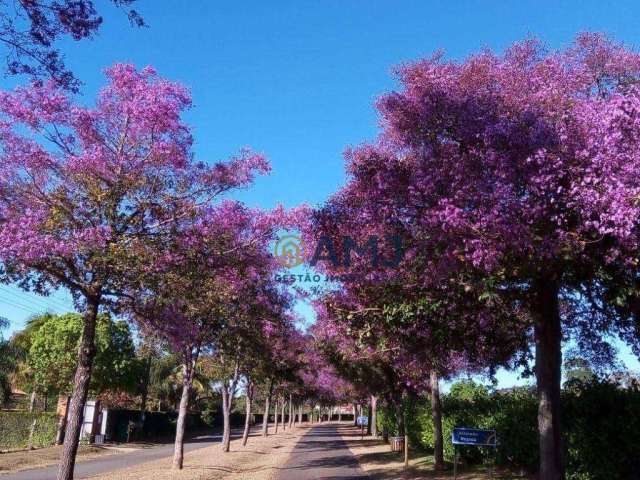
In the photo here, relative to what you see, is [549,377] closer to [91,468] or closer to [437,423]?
[437,423]

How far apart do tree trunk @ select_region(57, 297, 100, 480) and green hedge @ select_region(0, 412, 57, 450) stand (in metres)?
19.0

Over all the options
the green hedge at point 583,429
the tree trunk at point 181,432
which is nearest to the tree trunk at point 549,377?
the green hedge at point 583,429

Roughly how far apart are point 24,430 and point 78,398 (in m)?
Result: 21.7

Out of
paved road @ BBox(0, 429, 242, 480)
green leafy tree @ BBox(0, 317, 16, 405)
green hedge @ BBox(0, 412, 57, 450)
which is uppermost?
green leafy tree @ BBox(0, 317, 16, 405)

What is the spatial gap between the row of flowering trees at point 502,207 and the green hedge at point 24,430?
73.6 feet

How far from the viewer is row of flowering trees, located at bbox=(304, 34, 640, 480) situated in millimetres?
7316

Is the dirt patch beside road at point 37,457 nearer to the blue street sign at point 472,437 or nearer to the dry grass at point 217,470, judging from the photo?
the dry grass at point 217,470

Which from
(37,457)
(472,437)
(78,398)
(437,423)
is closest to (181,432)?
(437,423)

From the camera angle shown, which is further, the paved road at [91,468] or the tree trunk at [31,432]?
the tree trunk at [31,432]

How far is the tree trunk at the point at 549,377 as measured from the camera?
932 centimetres

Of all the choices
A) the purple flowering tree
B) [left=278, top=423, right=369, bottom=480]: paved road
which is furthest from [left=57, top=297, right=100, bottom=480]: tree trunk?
[left=278, top=423, right=369, bottom=480]: paved road

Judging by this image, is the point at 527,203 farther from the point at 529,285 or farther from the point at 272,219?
the point at 272,219

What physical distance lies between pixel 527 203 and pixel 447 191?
115cm

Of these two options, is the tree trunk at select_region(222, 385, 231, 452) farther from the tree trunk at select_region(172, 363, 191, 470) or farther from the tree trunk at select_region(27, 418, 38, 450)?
the tree trunk at select_region(27, 418, 38, 450)
